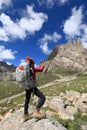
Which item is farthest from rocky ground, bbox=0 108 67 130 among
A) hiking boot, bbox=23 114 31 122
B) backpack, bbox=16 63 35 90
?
backpack, bbox=16 63 35 90

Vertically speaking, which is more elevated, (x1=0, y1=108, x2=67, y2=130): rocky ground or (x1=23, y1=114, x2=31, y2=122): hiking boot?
(x1=23, y1=114, x2=31, y2=122): hiking boot

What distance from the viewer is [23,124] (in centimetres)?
1773

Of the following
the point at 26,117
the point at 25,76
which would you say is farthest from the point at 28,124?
the point at 25,76

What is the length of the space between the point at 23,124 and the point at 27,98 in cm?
189

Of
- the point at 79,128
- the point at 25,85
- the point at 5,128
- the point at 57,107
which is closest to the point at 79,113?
the point at 57,107

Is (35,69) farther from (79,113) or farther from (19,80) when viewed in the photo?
(79,113)

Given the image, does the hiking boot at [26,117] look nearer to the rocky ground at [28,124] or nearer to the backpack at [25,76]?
the rocky ground at [28,124]

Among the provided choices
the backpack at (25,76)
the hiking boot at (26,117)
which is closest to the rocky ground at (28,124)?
the hiking boot at (26,117)

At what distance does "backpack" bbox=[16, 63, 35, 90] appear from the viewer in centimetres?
1606

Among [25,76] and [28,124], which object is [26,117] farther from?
[25,76]

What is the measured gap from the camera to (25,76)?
52.9 ft

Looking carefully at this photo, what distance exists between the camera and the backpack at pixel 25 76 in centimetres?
1606

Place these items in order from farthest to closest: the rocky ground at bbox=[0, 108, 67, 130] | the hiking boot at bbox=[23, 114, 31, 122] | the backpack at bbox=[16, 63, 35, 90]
Result: the hiking boot at bbox=[23, 114, 31, 122] < the rocky ground at bbox=[0, 108, 67, 130] < the backpack at bbox=[16, 63, 35, 90]

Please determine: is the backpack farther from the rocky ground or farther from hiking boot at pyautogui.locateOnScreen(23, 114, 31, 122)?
the rocky ground
